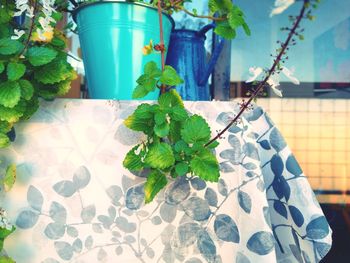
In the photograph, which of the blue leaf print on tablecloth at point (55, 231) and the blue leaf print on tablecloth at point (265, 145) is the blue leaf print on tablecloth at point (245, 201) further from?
the blue leaf print on tablecloth at point (55, 231)

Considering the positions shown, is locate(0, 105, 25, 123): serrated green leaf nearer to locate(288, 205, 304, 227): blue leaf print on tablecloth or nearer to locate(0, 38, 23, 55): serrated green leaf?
locate(0, 38, 23, 55): serrated green leaf

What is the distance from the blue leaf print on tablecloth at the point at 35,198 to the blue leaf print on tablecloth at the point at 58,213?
2 cm

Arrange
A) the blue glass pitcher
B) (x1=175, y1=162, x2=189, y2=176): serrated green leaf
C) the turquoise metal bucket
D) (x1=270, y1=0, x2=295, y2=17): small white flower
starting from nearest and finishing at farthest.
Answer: (x1=270, y1=0, x2=295, y2=17): small white flower, (x1=175, y1=162, x2=189, y2=176): serrated green leaf, the turquoise metal bucket, the blue glass pitcher

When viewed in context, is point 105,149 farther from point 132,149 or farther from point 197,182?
point 197,182

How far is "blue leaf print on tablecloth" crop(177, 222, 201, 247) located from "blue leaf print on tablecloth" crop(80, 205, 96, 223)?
5.7 inches

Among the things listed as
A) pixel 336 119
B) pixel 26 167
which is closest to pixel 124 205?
pixel 26 167

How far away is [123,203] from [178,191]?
0.09 meters

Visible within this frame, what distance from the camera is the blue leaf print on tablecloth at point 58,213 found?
79 centimetres

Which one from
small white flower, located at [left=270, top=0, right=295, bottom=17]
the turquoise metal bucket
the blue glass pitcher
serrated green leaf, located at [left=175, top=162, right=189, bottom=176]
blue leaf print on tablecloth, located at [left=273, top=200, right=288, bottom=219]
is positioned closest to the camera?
small white flower, located at [left=270, top=0, right=295, bottom=17]

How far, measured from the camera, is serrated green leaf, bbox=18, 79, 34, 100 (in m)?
0.77

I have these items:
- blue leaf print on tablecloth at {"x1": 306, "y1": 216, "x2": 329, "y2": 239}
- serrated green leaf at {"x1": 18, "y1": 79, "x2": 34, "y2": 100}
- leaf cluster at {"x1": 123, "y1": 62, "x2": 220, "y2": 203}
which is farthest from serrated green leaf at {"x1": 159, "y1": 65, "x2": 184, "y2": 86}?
blue leaf print on tablecloth at {"x1": 306, "y1": 216, "x2": 329, "y2": 239}

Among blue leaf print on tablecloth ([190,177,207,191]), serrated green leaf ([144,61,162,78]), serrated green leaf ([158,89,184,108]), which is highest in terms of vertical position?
serrated green leaf ([144,61,162,78])

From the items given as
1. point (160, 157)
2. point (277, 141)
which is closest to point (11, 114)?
point (160, 157)

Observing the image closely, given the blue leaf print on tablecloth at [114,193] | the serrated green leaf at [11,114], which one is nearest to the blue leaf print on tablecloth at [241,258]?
the blue leaf print on tablecloth at [114,193]
